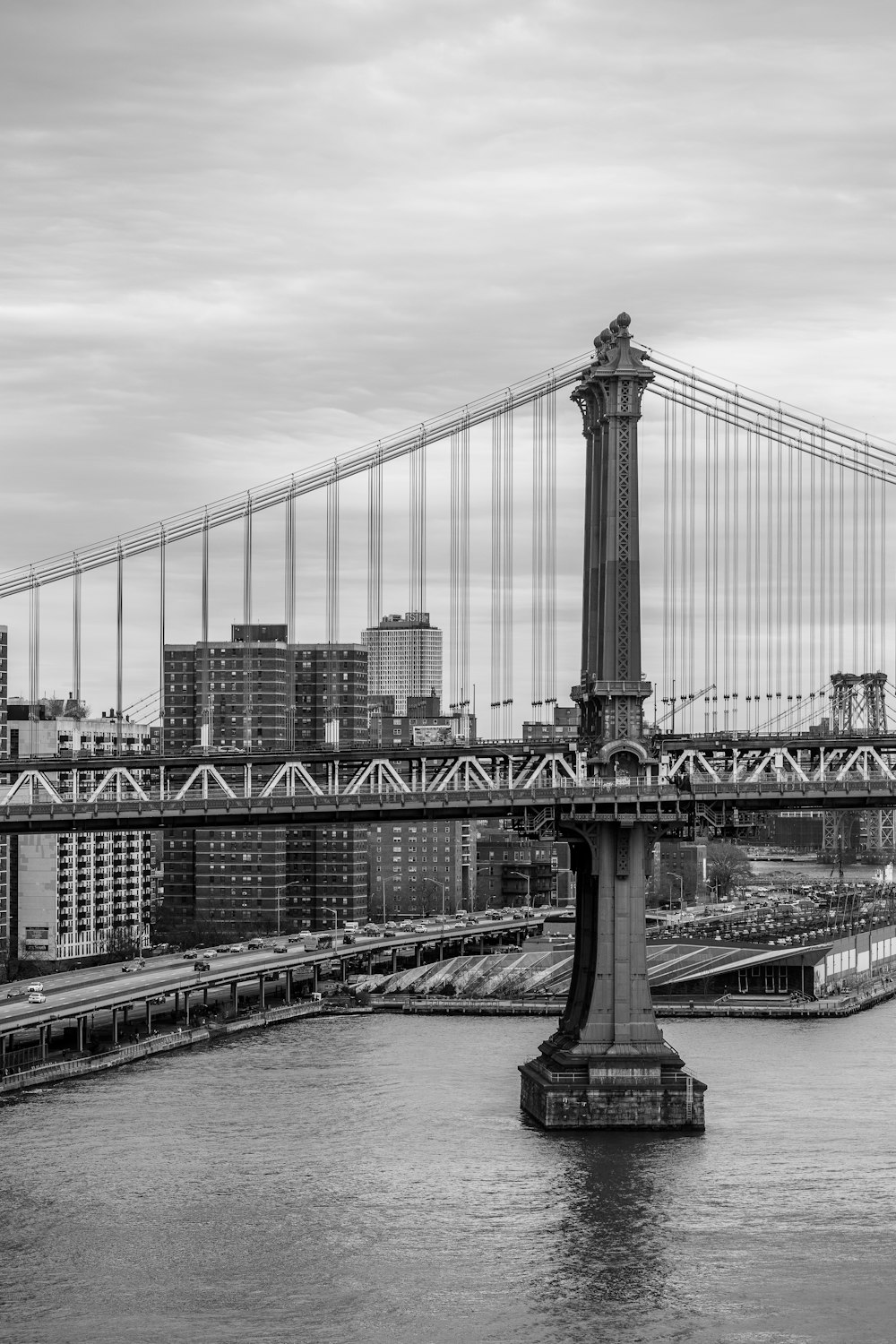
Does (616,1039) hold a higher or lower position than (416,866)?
lower

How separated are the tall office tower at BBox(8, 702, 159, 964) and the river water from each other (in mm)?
38153

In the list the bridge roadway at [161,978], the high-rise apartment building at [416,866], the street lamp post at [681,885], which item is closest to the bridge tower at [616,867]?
the bridge roadway at [161,978]

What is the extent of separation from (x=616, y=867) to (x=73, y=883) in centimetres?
5112

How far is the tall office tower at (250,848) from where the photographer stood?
344 feet

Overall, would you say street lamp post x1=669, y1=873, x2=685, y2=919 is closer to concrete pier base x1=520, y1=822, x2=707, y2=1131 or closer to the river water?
the river water

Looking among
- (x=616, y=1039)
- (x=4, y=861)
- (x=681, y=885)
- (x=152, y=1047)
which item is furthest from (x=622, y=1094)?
(x=681, y=885)

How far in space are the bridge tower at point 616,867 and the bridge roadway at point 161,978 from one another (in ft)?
60.7

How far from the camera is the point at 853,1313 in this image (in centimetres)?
3350

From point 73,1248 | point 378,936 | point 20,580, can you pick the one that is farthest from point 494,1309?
point 378,936

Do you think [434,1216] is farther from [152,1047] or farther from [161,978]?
[161,978]

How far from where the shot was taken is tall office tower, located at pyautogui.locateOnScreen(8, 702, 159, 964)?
93.5 metres

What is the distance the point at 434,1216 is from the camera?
38.8 m

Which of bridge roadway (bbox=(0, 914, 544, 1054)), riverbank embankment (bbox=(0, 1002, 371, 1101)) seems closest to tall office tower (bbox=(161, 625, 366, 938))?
bridge roadway (bbox=(0, 914, 544, 1054))

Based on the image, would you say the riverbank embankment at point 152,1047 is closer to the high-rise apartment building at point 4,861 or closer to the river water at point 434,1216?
the river water at point 434,1216
